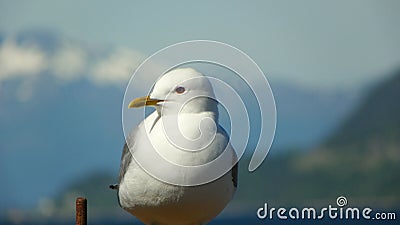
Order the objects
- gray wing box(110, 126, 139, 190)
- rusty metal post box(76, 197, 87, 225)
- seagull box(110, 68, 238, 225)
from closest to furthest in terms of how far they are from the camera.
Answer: rusty metal post box(76, 197, 87, 225)
seagull box(110, 68, 238, 225)
gray wing box(110, 126, 139, 190)

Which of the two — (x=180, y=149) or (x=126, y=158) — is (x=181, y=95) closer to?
(x=180, y=149)

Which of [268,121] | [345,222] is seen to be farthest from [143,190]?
[345,222]

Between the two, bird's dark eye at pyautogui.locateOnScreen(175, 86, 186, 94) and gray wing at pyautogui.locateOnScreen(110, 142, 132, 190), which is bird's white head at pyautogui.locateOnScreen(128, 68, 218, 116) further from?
gray wing at pyautogui.locateOnScreen(110, 142, 132, 190)

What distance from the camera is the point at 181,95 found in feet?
7.27

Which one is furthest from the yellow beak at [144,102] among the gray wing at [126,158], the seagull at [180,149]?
the gray wing at [126,158]

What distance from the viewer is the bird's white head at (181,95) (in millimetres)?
2207

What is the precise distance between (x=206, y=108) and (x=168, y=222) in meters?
0.41

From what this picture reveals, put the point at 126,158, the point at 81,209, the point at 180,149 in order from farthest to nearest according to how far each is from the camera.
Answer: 1. the point at 126,158
2. the point at 180,149
3. the point at 81,209

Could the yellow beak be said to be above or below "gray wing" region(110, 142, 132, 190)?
above

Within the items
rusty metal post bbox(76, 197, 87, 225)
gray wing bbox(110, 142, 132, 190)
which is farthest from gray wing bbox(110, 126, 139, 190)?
rusty metal post bbox(76, 197, 87, 225)

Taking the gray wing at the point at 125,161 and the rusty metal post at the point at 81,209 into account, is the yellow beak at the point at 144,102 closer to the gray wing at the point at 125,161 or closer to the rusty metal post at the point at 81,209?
the gray wing at the point at 125,161

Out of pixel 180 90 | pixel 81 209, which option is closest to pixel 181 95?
pixel 180 90

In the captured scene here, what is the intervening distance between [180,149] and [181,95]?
6.7 inches

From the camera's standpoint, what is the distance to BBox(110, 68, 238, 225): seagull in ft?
7.16
